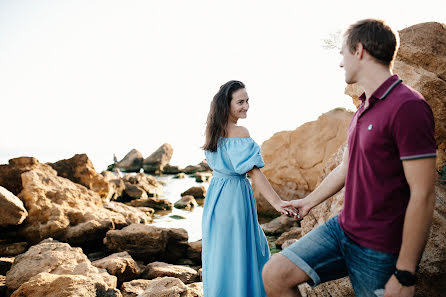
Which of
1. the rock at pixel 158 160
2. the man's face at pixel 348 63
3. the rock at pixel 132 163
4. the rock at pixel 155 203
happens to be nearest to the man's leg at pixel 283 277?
the man's face at pixel 348 63

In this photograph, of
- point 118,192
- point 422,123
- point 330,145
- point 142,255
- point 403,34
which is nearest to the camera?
point 422,123

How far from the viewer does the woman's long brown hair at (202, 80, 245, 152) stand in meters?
3.25

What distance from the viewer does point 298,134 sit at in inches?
474

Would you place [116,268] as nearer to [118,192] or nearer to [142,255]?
[142,255]

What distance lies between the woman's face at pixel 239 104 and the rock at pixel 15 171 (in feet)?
25.6

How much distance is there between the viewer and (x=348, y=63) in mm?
1868

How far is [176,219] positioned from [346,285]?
9.59 m

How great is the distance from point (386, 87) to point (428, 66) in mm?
3159

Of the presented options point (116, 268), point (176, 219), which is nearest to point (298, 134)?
point (176, 219)

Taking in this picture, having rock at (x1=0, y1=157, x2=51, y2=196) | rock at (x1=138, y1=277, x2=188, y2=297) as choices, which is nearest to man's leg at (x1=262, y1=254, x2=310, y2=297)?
rock at (x1=138, y1=277, x2=188, y2=297)

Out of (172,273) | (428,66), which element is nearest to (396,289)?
(428,66)

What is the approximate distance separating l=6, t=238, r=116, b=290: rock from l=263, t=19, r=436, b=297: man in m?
3.27

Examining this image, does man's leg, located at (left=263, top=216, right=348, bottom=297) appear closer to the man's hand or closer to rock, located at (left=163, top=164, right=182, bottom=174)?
the man's hand

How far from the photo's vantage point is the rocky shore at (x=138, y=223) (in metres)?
3.55
